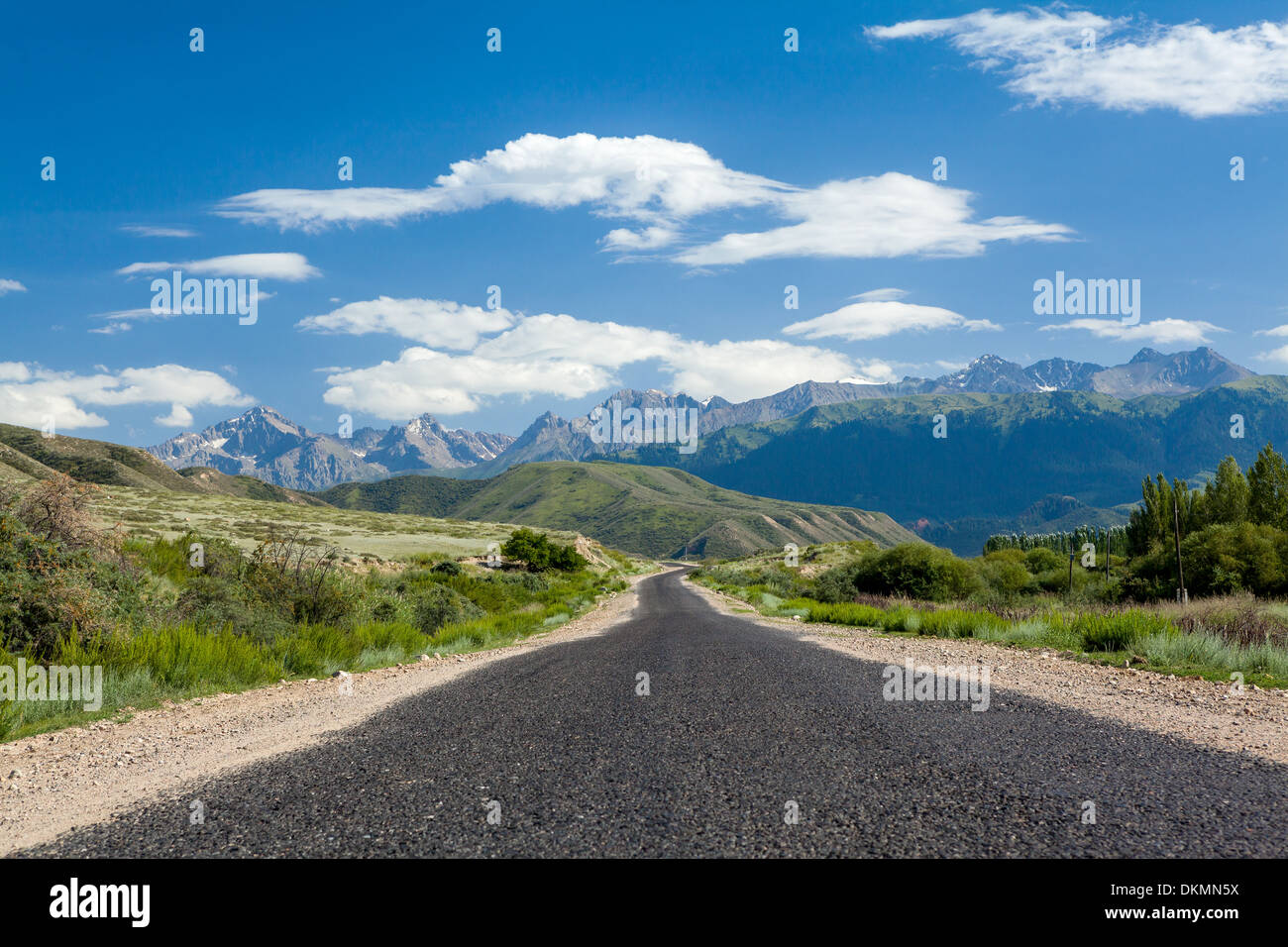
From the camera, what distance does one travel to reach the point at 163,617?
1318 cm

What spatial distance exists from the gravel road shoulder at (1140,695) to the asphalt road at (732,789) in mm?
611

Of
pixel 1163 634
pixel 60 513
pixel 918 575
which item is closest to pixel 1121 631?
pixel 1163 634

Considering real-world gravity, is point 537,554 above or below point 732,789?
below

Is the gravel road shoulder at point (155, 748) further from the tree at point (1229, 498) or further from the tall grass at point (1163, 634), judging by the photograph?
the tree at point (1229, 498)

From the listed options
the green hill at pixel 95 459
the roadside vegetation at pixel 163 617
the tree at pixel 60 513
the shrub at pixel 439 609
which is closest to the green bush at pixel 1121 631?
the roadside vegetation at pixel 163 617

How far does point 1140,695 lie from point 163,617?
16017mm

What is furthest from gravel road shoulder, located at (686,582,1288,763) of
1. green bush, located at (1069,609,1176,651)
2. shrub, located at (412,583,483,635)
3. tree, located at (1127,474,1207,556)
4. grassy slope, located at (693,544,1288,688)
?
tree, located at (1127,474,1207,556)

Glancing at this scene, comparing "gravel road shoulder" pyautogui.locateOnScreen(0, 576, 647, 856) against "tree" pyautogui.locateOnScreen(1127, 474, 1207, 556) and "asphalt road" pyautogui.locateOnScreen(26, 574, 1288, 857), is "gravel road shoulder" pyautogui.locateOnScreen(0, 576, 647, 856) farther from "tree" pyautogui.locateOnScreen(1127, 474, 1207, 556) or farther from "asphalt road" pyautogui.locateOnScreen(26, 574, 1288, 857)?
"tree" pyautogui.locateOnScreen(1127, 474, 1207, 556)

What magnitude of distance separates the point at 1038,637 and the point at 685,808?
560 inches

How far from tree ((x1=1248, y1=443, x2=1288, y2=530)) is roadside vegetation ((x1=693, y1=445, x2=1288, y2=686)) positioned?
0.32ft

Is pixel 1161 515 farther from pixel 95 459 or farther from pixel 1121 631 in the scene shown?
pixel 95 459
